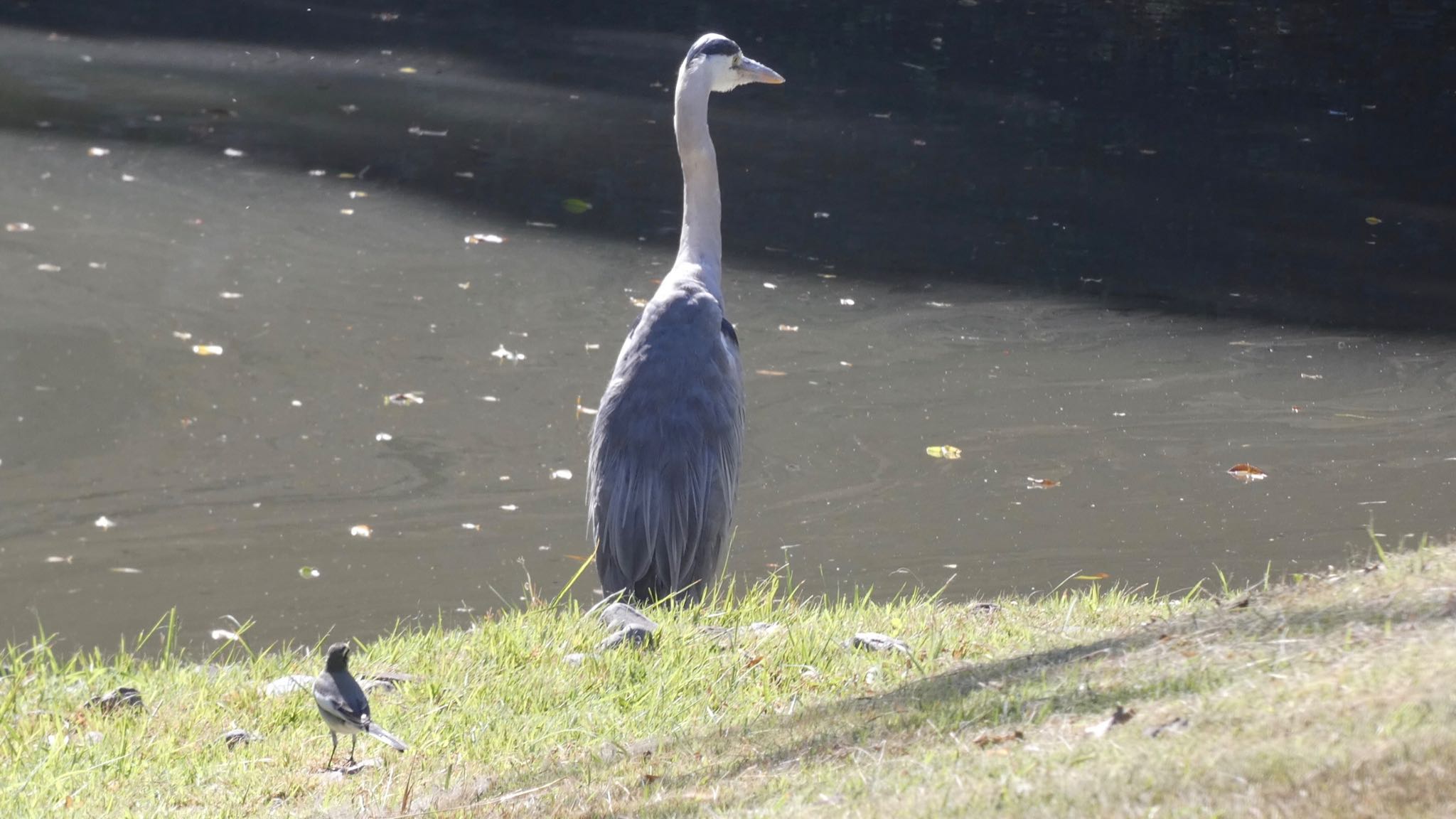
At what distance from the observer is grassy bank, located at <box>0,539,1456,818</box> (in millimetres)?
2654

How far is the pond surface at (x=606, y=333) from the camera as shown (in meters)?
6.16

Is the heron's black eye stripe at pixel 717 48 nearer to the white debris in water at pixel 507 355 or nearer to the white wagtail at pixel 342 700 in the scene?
the white debris in water at pixel 507 355

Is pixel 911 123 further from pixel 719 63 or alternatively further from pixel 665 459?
pixel 665 459

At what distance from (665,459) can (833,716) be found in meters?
1.82

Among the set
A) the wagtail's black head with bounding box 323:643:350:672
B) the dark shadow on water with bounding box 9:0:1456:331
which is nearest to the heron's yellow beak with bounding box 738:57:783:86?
the dark shadow on water with bounding box 9:0:1456:331

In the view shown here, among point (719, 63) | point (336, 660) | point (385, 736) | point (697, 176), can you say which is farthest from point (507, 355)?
point (385, 736)

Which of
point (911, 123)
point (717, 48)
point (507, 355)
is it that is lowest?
point (507, 355)

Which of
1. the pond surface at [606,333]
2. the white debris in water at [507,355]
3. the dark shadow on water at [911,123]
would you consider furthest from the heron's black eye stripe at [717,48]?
the dark shadow on water at [911,123]

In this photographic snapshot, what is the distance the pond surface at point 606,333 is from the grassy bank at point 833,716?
39.6 inches

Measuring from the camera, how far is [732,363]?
557 centimetres

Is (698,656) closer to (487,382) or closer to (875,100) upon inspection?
(487,382)

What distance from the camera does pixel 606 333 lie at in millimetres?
8375

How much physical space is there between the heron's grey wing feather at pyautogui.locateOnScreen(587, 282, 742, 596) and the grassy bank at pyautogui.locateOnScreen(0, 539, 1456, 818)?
292mm

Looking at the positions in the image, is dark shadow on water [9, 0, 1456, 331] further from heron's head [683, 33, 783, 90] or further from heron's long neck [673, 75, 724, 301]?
heron's long neck [673, 75, 724, 301]
